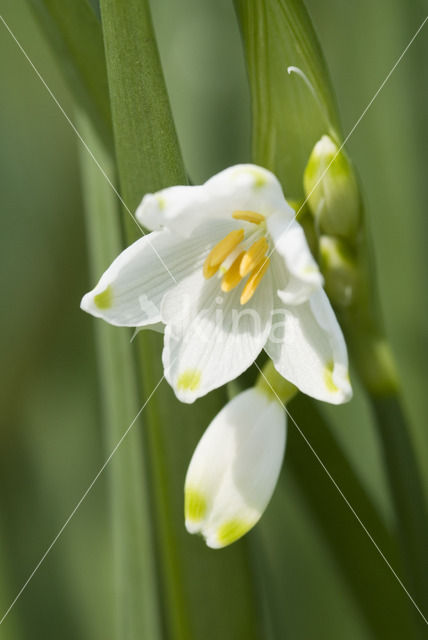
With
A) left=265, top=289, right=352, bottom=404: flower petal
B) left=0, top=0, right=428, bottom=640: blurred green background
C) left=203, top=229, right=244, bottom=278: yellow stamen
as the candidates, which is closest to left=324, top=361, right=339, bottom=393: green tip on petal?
left=265, top=289, right=352, bottom=404: flower petal

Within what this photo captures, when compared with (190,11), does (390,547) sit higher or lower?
lower

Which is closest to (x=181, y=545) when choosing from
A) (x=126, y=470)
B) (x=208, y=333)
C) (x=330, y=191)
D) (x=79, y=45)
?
(x=126, y=470)

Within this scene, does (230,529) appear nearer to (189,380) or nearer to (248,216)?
(189,380)

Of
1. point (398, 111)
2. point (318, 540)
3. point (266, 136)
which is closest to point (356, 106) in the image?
point (398, 111)

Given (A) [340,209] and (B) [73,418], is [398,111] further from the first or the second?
(B) [73,418]

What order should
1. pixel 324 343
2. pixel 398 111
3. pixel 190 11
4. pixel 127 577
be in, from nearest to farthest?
pixel 324 343
pixel 127 577
pixel 398 111
pixel 190 11

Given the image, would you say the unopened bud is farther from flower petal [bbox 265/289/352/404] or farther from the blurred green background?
Result: the blurred green background
